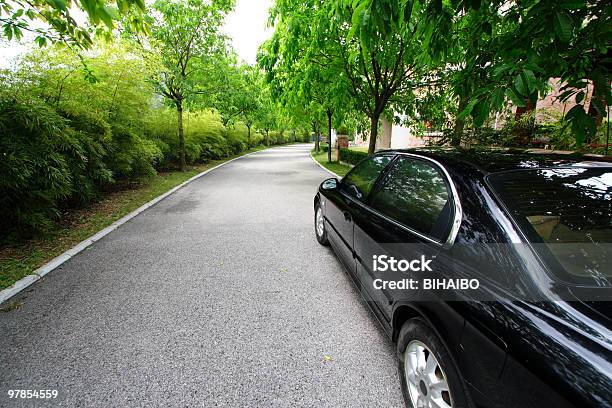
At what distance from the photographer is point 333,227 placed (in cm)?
351

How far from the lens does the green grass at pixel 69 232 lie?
3.52 meters

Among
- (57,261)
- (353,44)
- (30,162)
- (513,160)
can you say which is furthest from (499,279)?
(353,44)

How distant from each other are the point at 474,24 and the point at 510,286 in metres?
3.03

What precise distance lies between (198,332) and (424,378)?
178 centimetres

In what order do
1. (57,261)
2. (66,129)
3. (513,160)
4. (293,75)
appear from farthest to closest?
(293,75) < (66,129) < (57,261) < (513,160)

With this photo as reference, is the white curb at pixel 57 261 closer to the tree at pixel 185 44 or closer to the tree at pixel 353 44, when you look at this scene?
the tree at pixel 353 44

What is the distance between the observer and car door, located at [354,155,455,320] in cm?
171

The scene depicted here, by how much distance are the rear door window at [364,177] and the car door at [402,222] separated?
7.0 inches

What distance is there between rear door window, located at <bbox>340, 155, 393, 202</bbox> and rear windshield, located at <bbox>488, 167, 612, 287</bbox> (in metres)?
1.23

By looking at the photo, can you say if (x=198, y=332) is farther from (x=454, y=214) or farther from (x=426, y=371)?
(x=454, y=214)

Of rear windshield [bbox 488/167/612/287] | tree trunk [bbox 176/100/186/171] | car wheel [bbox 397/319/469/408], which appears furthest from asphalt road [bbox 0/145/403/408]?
tree trunk [bbox 176/100/186/171]

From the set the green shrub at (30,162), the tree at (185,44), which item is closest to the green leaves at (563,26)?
the green shrub at (30,162)

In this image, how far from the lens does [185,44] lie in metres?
11.4

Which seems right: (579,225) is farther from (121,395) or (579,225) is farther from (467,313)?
(121,395)
